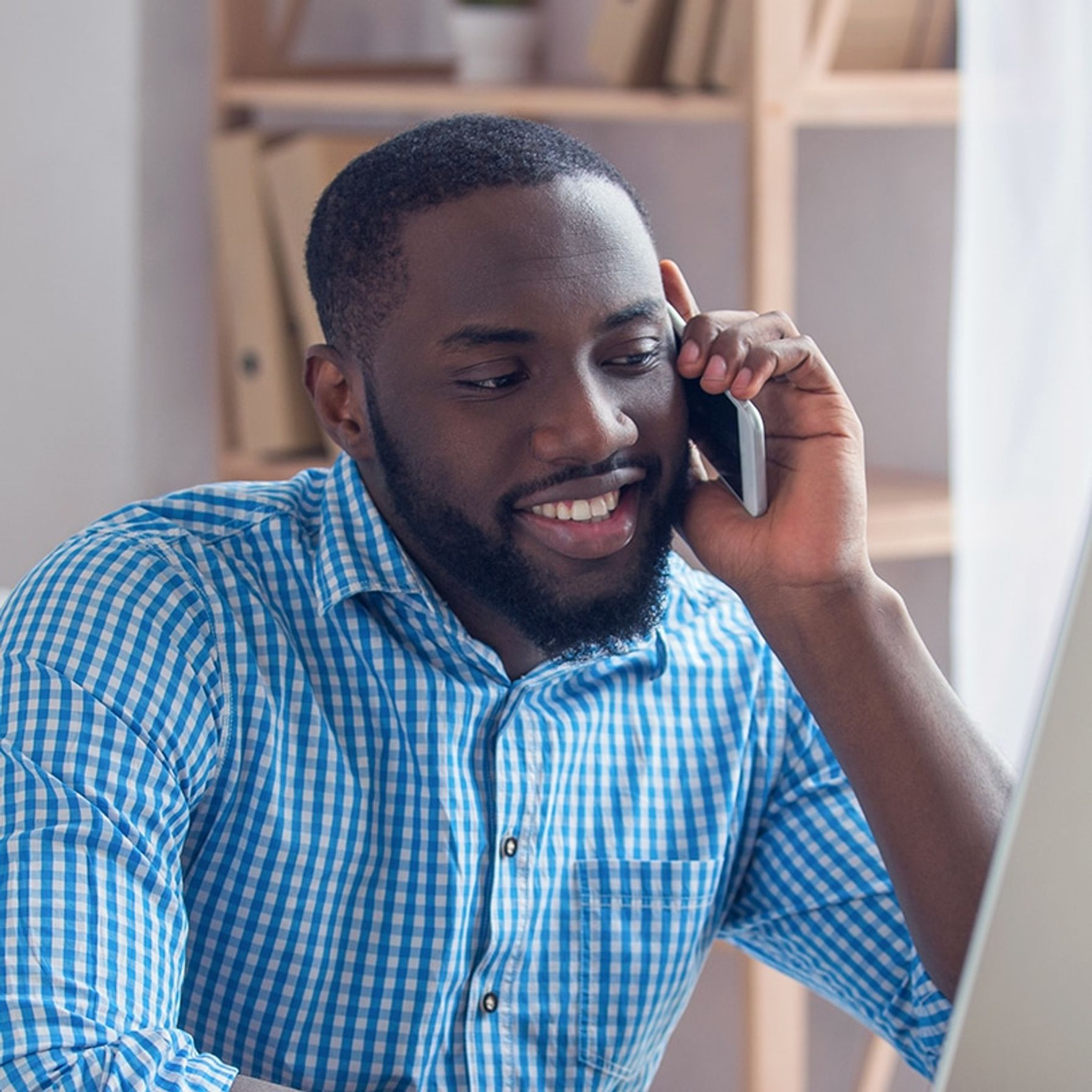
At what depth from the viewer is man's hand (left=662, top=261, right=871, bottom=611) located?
1021 mm

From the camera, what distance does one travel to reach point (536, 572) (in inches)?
38.8

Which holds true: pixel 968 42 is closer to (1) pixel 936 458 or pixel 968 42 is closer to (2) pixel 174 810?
(1) pixel 936 458

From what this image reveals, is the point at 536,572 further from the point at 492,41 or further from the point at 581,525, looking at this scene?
the point at 492,41

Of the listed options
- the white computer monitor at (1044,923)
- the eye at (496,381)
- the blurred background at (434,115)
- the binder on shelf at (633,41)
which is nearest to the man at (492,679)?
the eye at (496,381)

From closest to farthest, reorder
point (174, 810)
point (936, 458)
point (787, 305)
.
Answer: point (174, 810), point (787, 305), point (936, 458)

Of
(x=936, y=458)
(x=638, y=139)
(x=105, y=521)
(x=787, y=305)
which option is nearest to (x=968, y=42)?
(x=787, y=305)

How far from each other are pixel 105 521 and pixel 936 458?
1359mm

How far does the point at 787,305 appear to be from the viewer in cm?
186

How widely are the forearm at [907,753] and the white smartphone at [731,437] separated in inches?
3.4

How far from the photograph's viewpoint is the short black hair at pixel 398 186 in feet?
3.25

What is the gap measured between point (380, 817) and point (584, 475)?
256 mm

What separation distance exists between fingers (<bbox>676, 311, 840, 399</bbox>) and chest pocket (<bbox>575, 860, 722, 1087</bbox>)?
1.10 feet

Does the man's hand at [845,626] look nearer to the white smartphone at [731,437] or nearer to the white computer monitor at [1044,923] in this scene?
the white smartphone at [731,437]

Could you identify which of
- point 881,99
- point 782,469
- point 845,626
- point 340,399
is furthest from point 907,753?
point 881,99
